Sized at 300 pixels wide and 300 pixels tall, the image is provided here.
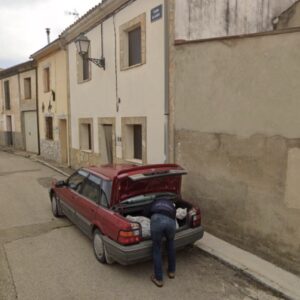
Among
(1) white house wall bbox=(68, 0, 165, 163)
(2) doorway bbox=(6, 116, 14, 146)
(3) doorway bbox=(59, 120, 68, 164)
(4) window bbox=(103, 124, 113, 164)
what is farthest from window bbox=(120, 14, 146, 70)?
(2) doorway bbox=(6, 116, 14, 146)

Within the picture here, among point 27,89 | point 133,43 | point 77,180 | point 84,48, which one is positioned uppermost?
point 84,48

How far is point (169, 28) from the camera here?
7102 millimetres

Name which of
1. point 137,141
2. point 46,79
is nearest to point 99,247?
point 137,141

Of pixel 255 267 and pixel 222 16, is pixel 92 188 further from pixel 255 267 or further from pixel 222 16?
pixel 222 16

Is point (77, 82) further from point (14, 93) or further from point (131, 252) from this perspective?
point (14, 93)

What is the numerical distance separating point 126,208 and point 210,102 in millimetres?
2669

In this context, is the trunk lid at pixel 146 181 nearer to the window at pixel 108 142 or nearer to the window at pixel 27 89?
the window at pixel 108 142

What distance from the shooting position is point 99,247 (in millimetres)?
5266

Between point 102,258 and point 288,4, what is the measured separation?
28.9 feet

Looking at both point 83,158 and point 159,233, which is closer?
point 159,233

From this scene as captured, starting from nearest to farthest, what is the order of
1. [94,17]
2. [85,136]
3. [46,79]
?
[94,17] → [85,136] → [46,79]

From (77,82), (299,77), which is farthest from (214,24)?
(77,82)

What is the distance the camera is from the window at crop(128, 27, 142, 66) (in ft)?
28.7

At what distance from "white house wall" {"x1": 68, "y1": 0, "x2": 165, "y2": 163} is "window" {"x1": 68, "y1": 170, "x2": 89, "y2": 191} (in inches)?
85.2
